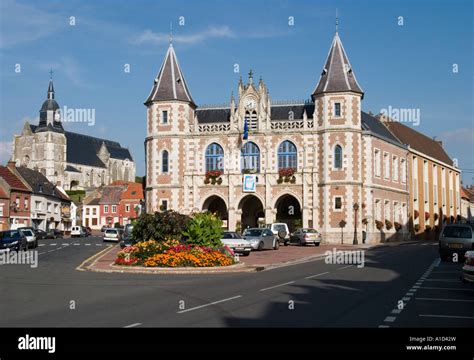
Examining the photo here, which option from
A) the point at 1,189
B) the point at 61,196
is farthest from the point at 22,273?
the point at 61,196

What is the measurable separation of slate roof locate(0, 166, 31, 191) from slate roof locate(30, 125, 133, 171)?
80.2 m

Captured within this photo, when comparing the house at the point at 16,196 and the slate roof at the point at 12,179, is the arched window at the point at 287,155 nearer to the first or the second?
the house at the point at 16,196

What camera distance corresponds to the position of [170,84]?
60562 millimetres

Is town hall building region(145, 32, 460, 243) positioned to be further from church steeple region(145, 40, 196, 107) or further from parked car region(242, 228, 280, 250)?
parked car region(242, 228, 280, 250)

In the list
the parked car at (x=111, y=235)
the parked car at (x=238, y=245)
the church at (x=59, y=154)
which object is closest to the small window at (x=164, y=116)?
the parked car at (x=111, y=235)

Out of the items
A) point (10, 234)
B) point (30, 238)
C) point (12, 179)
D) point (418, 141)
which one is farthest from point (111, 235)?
point (418, 141)

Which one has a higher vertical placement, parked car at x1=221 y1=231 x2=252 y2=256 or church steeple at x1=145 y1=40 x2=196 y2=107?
church steeple at x1=145 y1=40 x2=196 y2=107

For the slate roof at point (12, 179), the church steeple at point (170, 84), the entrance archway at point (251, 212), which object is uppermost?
the church steeple at point (170, 84)

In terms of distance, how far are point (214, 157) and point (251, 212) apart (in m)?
6.90

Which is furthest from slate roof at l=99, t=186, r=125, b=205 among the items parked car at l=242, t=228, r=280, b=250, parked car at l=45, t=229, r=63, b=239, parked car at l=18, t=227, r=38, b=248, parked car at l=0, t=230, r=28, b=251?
parked car at l=242, t=228, r=280, b=250

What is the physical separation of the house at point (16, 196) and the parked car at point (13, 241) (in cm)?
3031

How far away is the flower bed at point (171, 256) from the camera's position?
25.7 m

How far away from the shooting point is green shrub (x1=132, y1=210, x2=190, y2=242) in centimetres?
2964
